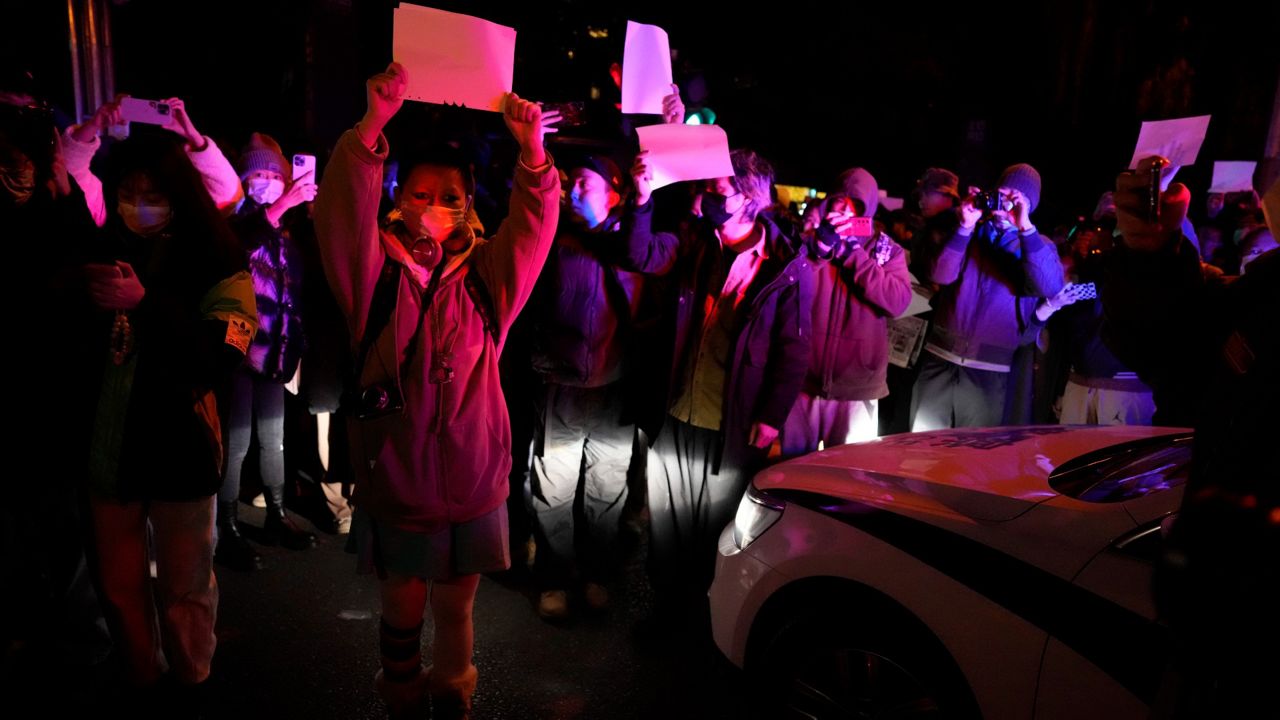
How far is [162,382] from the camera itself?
2861 mm

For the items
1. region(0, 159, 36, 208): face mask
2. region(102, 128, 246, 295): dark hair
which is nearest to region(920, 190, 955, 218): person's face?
region(102, 128, 246, 295): dark hair

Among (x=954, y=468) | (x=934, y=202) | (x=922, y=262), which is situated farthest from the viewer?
(x=934, y=202)

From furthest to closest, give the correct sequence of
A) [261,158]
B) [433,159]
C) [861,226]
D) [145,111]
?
[261,158] → [861,226] → [145,111] → [433,159]

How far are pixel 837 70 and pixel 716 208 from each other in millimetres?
15921

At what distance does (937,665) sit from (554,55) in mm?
8709

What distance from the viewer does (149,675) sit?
10.2 feet

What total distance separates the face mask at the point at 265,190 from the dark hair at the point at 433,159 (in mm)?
2610

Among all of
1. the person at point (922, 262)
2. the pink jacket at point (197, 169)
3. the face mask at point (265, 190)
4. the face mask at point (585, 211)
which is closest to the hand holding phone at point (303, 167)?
the face mask at point (265, 190)

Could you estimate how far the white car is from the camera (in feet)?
7.05

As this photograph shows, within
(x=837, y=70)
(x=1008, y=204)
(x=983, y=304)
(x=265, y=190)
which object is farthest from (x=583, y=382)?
(x=837, y=70)

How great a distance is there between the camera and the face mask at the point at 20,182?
287 centimetres

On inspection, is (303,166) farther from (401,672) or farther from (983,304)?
(983,304)

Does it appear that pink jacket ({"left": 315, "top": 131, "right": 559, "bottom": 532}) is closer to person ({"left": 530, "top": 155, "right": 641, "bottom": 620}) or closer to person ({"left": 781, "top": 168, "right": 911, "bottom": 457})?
person ({"left": 530, "top": 155, "right": 641, "bottom": 620})

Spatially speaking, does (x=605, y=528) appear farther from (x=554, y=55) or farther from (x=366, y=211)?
(x=554, y=55)
